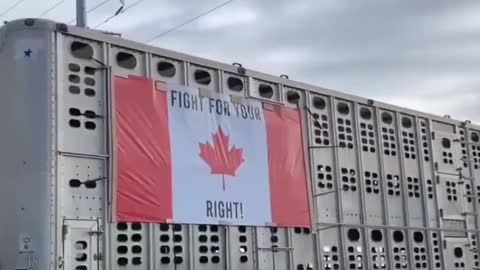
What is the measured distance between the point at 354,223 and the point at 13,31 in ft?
16.9

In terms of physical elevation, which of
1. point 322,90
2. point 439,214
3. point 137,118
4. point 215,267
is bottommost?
point 215,267

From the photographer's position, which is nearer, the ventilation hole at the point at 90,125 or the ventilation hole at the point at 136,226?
the ventilation hole at the point at 90,125

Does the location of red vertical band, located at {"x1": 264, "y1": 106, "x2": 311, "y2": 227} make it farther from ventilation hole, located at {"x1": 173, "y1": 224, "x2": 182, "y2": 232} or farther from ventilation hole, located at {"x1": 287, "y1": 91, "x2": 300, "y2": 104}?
ventilation hole, located at {"x1": 173, "y1": 224, "x2": 182, "y2": 232}

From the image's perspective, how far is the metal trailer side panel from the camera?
21.9 feet

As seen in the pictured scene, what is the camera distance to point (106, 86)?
24.6ft

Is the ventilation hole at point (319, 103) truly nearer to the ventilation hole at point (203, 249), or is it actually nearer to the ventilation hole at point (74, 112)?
the ventilation hole at point (203, 249)

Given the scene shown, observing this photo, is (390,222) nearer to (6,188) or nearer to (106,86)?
(106,86)

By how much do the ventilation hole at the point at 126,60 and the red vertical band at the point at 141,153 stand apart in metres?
0.17

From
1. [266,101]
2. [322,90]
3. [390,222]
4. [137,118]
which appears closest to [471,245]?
[390,222]

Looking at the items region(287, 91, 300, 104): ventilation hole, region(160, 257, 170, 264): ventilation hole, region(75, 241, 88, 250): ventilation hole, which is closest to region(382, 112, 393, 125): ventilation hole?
region(287, 91, 300, 104): ventilation hole

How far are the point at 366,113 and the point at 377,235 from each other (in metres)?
1.77

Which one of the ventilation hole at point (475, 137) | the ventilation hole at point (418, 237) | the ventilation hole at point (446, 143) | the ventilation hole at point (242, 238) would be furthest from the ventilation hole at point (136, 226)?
the ventilation hole at point (475, 137)

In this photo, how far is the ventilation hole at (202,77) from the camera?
8406 millimetres

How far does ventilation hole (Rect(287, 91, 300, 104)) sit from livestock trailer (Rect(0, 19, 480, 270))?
20 mm
